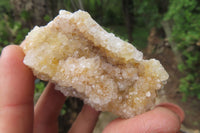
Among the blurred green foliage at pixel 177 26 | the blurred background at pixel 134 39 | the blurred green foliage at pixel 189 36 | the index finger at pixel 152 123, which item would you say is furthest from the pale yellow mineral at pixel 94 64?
the blurred green foliage at pixel 189 36

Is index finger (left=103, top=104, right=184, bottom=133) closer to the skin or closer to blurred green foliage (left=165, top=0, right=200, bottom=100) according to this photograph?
the skin

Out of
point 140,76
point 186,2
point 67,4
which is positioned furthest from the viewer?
point 186,2

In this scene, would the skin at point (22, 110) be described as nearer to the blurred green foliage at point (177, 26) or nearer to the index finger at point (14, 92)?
the index finger at point (14, 92)

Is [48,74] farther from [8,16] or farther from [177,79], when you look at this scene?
[177,79]

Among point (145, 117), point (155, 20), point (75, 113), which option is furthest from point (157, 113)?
point (155, 20)

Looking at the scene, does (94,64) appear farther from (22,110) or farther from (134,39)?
(134,39)

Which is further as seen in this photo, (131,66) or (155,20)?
(155,20)

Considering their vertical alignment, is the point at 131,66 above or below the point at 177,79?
above
